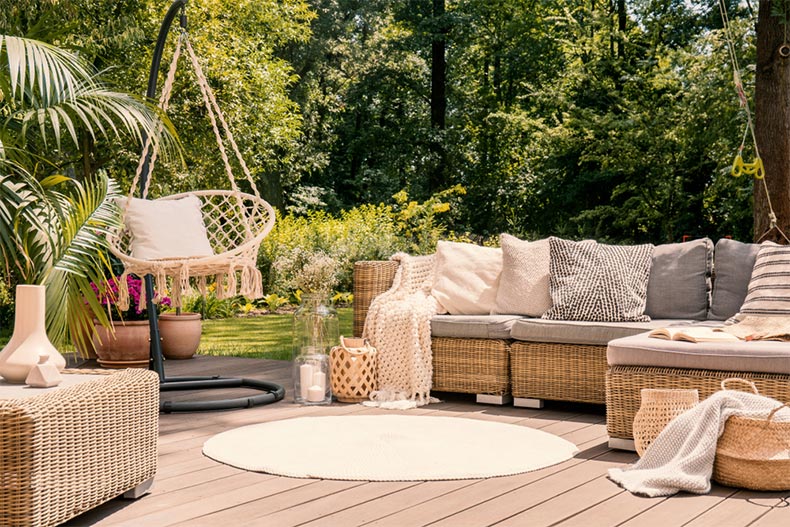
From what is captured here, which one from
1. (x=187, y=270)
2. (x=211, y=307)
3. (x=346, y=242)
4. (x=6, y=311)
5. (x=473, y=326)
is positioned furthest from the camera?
(x=346, y=242)

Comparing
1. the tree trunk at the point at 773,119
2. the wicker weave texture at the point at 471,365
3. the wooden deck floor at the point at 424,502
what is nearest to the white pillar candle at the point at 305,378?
the wicker weave texture at the point at 471,365

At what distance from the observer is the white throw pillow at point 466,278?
495cm

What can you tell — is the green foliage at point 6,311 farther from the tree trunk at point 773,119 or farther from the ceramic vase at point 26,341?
the tree trunk at point 773,119

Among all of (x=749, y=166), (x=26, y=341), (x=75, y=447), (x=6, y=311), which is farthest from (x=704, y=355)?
(x=6, y=311)

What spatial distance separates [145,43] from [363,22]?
750 centimetres

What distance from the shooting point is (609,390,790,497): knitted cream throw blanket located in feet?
9.56

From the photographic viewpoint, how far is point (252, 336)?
7.79 metres

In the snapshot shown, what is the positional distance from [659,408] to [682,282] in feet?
5.04

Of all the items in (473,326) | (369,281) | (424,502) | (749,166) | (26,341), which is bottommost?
(424,502)

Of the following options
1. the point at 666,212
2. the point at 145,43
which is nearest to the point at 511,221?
the point at 666,212

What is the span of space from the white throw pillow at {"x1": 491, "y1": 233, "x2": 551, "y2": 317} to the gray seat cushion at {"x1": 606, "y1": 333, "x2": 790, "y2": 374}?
1.18 metres

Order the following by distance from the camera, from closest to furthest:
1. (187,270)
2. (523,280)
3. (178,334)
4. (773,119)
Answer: (187,270)
(523,280)
(773,119)
(178,334)

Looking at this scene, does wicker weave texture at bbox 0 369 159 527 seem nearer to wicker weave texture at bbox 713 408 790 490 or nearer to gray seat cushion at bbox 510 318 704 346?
wicker weave texture at bbox 713 408 790 490

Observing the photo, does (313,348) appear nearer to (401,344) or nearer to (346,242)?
(401,344)
